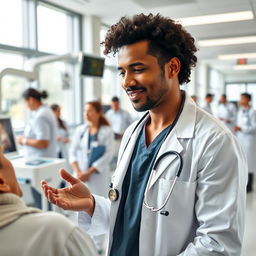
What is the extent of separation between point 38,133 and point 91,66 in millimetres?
1264

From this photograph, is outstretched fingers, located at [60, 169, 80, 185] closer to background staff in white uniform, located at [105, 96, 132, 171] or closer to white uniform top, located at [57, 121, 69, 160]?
white uniform top, located at [57, 121, 69, 160]

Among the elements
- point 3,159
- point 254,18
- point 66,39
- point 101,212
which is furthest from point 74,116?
point 3,159

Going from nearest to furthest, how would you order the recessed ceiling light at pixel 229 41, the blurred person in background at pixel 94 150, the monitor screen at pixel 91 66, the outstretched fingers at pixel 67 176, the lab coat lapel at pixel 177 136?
the lab coat lapel at pixel 177 136
the outstretched fingers at pixel 67 176
the blurred person in background at pixel 94 150
the monitor screen at pixel 91 66
the recessed ceiling light at pixel 229 41

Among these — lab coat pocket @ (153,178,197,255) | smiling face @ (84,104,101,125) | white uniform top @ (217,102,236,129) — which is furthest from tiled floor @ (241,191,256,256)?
white uniform top @ (217,102,236,129)

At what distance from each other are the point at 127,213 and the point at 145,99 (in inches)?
15.4

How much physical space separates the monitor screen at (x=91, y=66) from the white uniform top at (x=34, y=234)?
10.3ft

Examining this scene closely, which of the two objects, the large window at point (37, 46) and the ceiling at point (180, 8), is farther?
the ceiling at point (180, 8)

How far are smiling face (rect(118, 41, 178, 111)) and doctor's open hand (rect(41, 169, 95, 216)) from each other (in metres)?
0.36

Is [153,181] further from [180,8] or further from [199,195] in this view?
[180,8]

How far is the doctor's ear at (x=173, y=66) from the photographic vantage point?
1.05 metres

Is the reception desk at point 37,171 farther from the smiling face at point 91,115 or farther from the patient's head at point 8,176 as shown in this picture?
the patient's head at point 8,176

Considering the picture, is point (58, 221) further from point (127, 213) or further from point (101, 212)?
point (101, 212)

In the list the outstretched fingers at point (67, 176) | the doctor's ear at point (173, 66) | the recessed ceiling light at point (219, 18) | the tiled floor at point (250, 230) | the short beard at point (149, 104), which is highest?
the recessed ceiling light at point (219, 18)

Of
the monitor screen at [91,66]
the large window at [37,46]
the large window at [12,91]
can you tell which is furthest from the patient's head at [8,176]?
the large window at [12,91]
